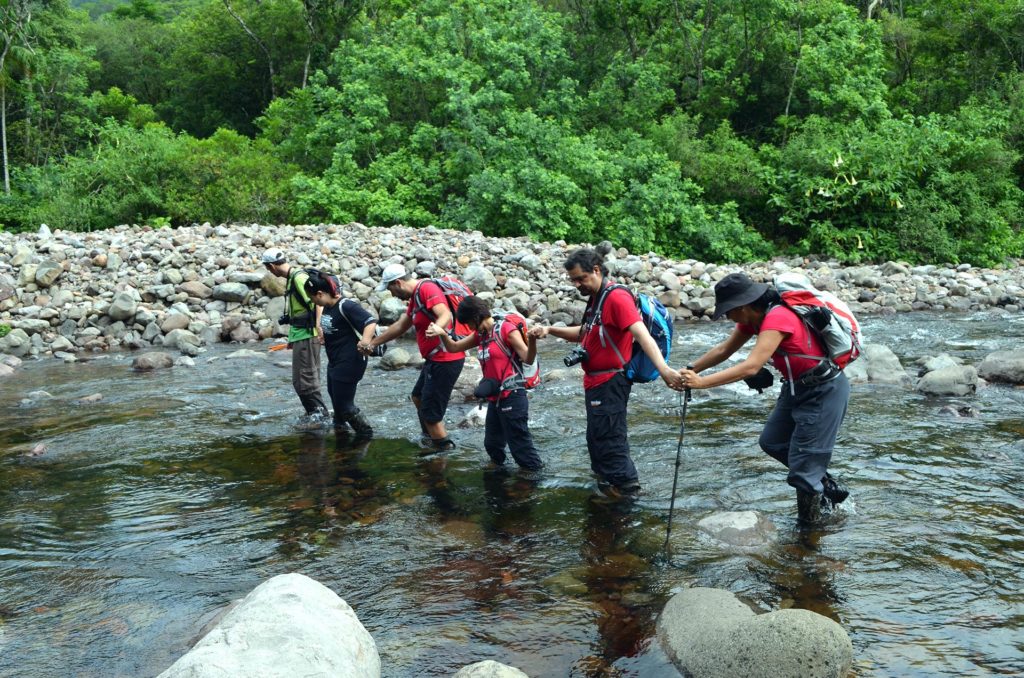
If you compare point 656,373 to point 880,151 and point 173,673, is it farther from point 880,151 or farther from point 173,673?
point 880,151

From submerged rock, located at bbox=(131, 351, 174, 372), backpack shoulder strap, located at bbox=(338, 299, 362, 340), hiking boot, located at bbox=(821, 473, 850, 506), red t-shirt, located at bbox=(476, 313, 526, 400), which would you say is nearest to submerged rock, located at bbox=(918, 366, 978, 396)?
hiking boot, located at bbox=(821, 473, 850, 506)

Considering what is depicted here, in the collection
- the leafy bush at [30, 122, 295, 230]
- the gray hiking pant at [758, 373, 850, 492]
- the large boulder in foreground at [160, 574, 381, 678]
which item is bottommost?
the large boulder in foreground at [160, 574, 381, 678]

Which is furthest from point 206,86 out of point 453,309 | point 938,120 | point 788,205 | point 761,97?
point 453,309

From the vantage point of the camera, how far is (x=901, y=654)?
14.8ft

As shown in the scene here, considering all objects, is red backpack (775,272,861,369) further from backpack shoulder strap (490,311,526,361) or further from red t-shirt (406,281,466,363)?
red t-shirt (406,281,466,363)

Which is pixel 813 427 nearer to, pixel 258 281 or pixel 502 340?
pixel 502 340

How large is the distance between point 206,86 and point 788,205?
29458 mm

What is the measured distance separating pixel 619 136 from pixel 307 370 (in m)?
19.8

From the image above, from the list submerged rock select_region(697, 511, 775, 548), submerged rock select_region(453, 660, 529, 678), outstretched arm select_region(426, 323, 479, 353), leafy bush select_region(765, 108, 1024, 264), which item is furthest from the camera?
leafy bush select_region(765, 108, 1024, 264)

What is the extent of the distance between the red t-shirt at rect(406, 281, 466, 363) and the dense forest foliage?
15.1 metres

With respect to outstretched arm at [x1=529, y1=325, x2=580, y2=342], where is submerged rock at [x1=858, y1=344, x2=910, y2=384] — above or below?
below

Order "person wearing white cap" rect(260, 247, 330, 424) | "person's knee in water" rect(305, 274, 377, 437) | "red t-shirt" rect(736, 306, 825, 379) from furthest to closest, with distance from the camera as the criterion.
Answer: "person wearing white cap" rect(260, 247, 330, 424)
"person's knee in water" rect(305, 274, 377, 437)
"red t-shirt" rect(736, 306, 825, 379)

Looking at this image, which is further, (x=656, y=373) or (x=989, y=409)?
(x=989, y=409)

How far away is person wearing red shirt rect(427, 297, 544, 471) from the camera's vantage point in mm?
7137
